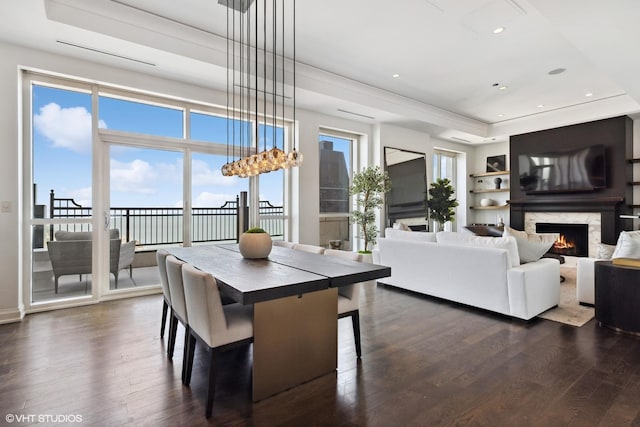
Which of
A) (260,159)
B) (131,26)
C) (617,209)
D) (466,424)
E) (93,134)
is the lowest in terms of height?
(466,424)

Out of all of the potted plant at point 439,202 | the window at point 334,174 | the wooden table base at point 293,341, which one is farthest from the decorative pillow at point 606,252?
the window at point 334,174

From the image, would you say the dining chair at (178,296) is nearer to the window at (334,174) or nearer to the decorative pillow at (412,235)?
the decorative pillow at (412,235)

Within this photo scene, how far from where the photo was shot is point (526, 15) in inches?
135

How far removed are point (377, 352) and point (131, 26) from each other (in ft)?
12.8

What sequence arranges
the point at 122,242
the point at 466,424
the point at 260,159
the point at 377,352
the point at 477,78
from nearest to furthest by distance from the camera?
the point at 466,424 → the point at 377,352 → the point at 260,159 → the point at 122,242 → the point at 477,78

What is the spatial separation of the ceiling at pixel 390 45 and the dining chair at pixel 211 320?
2799mm

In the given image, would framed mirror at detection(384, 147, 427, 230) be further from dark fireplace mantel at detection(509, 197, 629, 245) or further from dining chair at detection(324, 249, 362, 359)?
dining chair at detection(324, 249, 362, 359)

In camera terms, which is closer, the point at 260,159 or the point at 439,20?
the point at 260,159

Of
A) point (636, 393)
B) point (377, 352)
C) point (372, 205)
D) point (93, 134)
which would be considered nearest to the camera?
point (636, 393)

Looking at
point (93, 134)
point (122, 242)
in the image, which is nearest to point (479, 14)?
point (93, 134)

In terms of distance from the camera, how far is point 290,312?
2.11 metres

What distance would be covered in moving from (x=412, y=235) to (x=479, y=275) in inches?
40.4

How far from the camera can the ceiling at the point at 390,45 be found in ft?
9.89

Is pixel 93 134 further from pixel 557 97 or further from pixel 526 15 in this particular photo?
pixel 557 97
